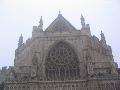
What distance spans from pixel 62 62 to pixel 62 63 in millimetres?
167

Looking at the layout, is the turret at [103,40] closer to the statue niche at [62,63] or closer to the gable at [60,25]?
the gable at [60,25]

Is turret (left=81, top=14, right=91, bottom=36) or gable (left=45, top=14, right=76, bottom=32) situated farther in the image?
gable (left=45, top=14, right=76, bottom=32)

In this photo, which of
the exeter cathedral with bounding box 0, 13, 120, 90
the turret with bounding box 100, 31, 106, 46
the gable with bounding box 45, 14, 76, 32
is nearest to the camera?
the exeter cathedral with bounding box 0, 13, 120, 90

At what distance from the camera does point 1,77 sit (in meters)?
45.6

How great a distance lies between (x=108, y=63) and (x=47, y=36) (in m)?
9.82

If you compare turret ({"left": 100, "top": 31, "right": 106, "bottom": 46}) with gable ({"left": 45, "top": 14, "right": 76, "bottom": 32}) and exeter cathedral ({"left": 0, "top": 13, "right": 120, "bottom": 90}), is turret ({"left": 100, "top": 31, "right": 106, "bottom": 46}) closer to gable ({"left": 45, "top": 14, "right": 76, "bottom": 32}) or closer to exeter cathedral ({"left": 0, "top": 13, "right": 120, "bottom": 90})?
exeter cathedral ({"left": 0, "top": 13, "right": 120, "bottom": 90})

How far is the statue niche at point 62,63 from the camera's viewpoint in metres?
33.8

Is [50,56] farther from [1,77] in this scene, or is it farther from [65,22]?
[1,77]

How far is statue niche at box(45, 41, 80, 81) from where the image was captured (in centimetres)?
3378

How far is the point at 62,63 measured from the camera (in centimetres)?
3447

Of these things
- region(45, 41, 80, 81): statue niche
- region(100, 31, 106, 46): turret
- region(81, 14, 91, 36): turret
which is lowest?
region(45, 41, 80, 81): statue niche

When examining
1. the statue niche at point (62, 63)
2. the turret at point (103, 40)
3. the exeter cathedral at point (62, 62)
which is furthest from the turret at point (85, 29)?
the statue niche at point (62, 63)

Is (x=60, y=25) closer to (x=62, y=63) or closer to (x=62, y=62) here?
(x=62, y=62)

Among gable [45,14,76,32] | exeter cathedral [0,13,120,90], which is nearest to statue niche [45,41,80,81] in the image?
exeter cathedral [0,13,120,90]
